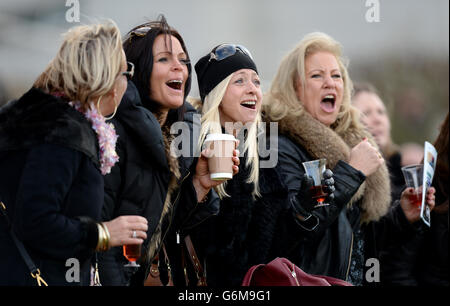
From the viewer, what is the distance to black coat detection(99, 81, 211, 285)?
3.94 m

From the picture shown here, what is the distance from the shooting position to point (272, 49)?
1167 cm

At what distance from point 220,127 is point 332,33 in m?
8.35

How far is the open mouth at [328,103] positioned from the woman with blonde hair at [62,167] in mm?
2226

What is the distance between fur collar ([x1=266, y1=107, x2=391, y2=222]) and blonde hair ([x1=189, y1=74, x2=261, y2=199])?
33 cm

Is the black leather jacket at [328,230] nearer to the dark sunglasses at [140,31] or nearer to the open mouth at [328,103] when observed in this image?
the open mouth at [328,103]

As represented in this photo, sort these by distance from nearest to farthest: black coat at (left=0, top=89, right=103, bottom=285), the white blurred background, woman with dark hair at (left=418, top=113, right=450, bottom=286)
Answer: black coat at (left=0, top=89, right=103, bottom=285) < woman with dark hair at (left=418, top=113, right=450, bottom=286) < the white blurred background

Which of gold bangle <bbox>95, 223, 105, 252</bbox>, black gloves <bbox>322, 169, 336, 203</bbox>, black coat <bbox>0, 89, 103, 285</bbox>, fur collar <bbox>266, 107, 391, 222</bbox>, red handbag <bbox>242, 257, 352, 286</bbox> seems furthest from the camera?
fur collar <bbox>266, 107, 391, 222</bbox>

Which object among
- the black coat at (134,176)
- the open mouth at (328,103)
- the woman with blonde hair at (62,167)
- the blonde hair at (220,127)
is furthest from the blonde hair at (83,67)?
the open mouth at (328,103)

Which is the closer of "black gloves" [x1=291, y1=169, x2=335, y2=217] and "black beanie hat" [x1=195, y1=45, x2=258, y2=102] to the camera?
"black gloves" [x1=291, y1=169, x2=335, y2=217]

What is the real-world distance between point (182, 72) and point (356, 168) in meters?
1.30

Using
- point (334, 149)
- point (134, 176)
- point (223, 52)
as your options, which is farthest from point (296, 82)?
point (134, 176)

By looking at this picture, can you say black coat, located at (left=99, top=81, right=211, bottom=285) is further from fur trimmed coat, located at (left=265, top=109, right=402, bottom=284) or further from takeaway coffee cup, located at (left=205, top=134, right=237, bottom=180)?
fur trimmed coat, located at (left=265, top=109, right=402, bottom=284)

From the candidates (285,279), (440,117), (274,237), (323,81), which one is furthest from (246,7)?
(285,279)

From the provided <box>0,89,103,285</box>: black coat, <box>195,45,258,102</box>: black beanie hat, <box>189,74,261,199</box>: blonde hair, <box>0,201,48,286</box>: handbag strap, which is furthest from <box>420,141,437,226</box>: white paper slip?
<box>0,201,48,286</box>: handbag strap
